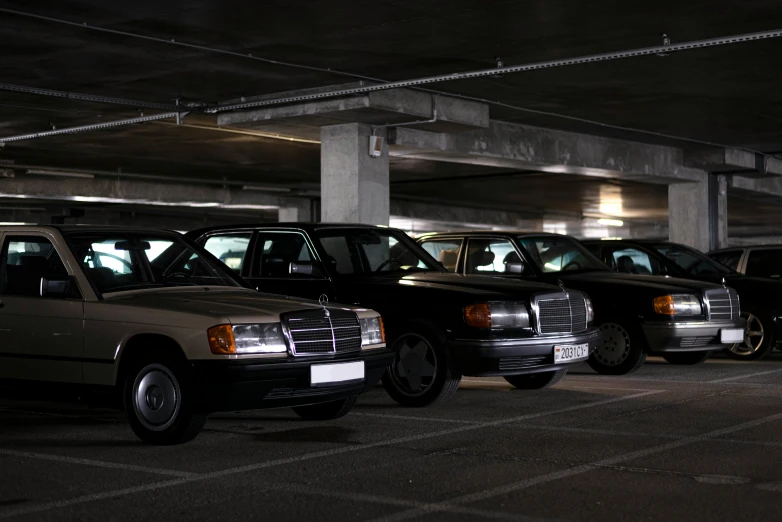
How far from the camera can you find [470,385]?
472 inches

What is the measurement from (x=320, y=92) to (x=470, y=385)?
249 inches

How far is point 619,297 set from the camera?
42.9ft

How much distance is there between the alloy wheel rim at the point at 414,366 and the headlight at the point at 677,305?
3993mm

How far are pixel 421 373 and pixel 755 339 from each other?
7.06 m

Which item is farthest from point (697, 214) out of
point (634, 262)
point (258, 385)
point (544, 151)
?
point (258, 385)

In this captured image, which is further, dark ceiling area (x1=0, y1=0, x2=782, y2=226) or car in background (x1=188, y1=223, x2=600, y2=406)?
dark ceiling area (x1=0, y1=0, x2=782, y2=226)

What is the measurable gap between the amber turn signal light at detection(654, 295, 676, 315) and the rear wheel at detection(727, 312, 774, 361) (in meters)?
2.80

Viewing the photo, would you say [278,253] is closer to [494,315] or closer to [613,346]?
[494,315]

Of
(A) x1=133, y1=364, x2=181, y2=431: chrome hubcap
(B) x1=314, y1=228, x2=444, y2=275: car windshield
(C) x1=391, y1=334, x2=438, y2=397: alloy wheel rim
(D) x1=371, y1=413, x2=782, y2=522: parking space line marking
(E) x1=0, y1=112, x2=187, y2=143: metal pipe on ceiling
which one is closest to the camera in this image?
(D) x1=371, y1=413, x2=782, y2=522: parking space line marking

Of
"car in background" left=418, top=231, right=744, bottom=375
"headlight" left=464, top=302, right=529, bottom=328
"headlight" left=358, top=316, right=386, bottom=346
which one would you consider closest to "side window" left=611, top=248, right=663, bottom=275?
"car in background" left=418, top=231, right=744, bottom=375

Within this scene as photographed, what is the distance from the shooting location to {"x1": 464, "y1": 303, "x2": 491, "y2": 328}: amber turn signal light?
32.2 ft

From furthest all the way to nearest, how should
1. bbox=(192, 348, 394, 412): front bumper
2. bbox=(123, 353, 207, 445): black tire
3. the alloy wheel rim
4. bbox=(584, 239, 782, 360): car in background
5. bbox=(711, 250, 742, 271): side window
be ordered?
bbox=(711, 250, 742, 271): side window < bbox=(584, 239, 782, 360): car in background < the alloy wheel rim < bbox=(123, 353, 207, 445): black tire < bbox=(192, 348, 394, 412): front bumper

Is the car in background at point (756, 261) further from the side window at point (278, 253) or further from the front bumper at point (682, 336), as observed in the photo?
the side window at point (278, 253)

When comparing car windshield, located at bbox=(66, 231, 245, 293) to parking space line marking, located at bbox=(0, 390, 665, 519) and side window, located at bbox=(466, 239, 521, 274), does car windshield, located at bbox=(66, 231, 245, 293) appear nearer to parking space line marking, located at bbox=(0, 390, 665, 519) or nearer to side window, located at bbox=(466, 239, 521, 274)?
parking space line marking, located at bbox=(0, 390, 665, 519)
